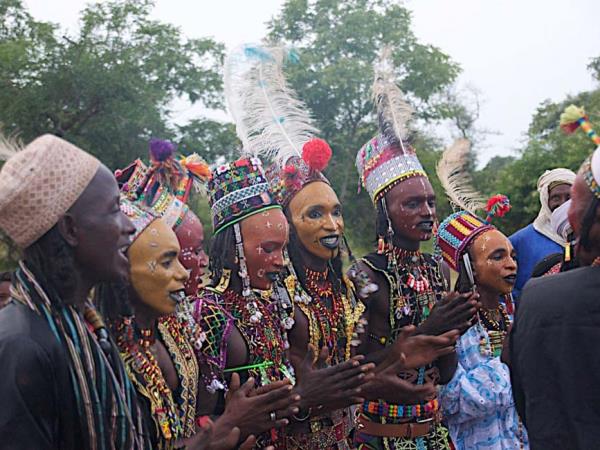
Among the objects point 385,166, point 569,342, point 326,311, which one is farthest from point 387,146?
point 569,342

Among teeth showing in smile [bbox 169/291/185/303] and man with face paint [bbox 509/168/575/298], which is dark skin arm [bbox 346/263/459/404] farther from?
man with face paint [bbox 509/168/575/298]

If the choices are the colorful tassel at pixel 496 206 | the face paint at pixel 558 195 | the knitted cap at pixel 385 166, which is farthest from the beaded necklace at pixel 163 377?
the face paint at pixel 558 195

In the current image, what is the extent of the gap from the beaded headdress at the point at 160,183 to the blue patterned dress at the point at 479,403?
2.17 meters

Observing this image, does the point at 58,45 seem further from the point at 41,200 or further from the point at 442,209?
the point at 41,200

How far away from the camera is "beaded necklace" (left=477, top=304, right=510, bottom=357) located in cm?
465

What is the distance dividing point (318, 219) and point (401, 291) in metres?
0.76

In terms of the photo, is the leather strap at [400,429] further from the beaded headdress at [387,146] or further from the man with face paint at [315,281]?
the beaded headdress at [387,146]

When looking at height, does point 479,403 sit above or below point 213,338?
below

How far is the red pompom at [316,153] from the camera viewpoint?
4184mm

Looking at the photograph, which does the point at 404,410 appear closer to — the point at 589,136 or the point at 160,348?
the point at 160,348

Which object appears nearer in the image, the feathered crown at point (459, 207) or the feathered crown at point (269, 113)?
the feathered crown at point (269, 113)

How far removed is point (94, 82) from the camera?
17766 mm

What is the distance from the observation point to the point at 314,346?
12.8 feet

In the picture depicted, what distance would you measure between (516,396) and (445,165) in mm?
2668
